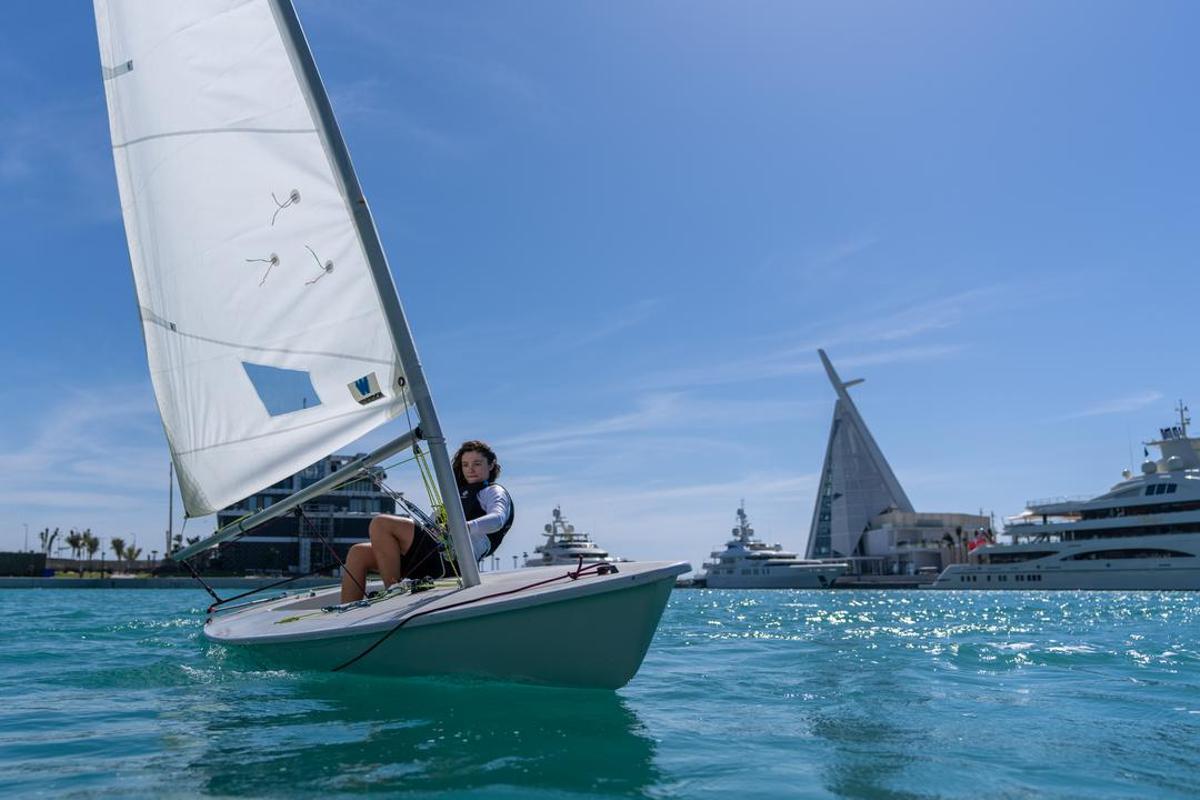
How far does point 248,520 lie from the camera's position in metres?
7.74

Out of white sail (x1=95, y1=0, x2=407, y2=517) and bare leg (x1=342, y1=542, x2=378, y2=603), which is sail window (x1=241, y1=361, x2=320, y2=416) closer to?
white sail (x1=95, y1=0, x2=407, y2=517)

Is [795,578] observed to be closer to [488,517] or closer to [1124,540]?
[1124,540]

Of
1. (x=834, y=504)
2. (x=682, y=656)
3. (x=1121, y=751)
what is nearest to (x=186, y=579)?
(x=834, y=504)

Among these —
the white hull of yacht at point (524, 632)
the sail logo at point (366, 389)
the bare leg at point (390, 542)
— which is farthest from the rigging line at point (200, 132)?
the white hull of yacht at point (524, 632)

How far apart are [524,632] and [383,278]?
323 centimetres

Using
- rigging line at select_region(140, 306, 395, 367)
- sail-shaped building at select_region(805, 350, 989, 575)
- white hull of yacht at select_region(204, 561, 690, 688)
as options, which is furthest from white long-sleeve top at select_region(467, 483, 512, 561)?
sail-shaped building at select_region(805, 350, 989, 575)

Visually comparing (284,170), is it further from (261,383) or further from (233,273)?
(261,383)

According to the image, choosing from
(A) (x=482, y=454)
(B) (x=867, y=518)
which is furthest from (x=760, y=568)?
(A) (x=482, y=454)

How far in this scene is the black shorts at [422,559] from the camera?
8.03 meters

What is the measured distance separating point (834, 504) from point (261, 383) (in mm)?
101594

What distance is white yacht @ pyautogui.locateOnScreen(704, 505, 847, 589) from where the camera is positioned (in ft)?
280

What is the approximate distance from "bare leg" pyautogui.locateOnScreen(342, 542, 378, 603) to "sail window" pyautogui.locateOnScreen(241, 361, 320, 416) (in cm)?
144

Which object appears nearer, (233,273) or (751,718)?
(751,718)

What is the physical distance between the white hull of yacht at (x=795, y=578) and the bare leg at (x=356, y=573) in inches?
3202
